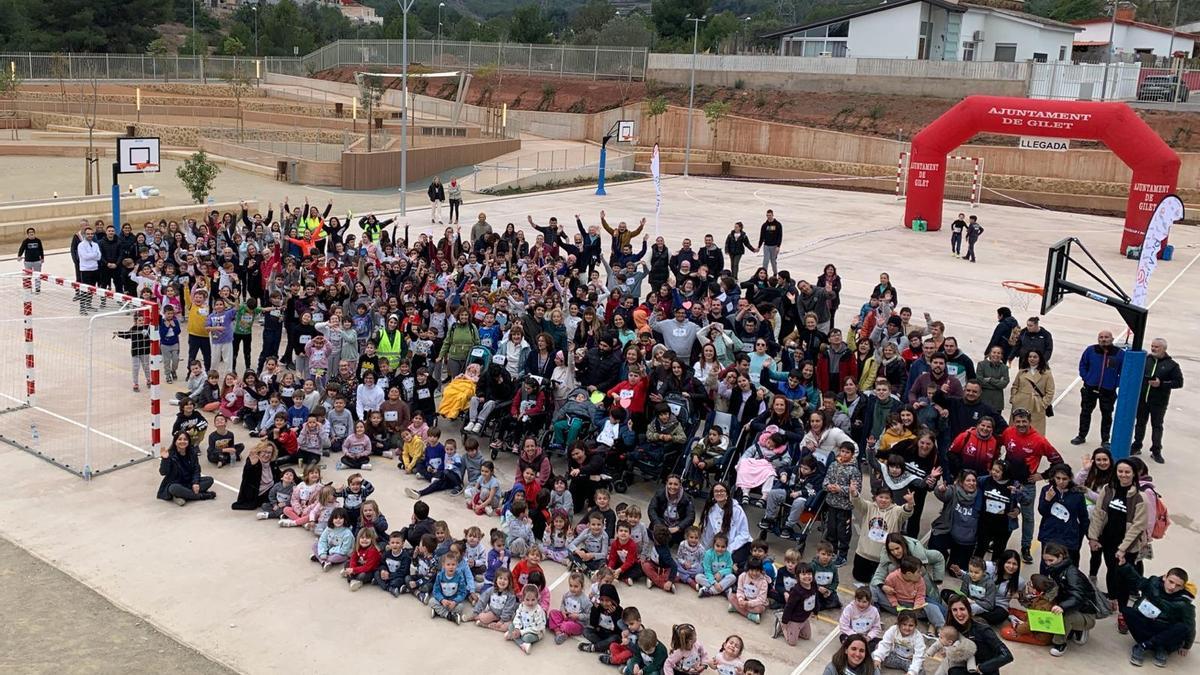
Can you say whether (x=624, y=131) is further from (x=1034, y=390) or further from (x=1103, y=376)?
(x=1034, y=390)

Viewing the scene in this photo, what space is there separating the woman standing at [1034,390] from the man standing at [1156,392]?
4.78 feet

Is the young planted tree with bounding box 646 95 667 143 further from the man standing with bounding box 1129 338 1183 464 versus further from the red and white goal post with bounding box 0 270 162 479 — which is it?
the man standing with bounding box 1129 338 1183 464

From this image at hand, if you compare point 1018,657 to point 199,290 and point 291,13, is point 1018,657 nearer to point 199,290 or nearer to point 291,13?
point 199,290

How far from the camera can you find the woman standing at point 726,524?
10312 mm

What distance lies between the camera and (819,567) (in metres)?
9.84

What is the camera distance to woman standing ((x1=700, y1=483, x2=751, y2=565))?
10312mm

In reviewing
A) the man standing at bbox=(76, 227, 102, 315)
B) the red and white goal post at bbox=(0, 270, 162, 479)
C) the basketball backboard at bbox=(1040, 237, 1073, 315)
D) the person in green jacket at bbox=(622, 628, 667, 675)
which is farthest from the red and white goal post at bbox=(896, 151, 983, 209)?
the person in green jacket at bbox=(622, 628, 667, 675)

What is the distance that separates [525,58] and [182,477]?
61246mm

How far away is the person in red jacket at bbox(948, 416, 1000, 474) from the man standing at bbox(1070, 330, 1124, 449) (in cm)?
Answer: 379

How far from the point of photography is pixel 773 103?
59031 mm

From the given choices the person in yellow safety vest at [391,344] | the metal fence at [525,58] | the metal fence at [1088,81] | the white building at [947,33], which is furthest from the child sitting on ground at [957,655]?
the metal fence at [525,58]

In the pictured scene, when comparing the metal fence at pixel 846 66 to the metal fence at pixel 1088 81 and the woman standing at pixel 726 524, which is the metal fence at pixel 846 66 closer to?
the metal fence at pixel 1088 81

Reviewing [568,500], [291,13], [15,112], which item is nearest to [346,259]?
[568,500]

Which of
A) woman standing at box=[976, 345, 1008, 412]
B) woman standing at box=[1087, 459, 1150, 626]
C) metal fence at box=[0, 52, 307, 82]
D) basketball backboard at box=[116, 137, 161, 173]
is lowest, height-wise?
woman standing at box=[1087, 459, 1150, 626]
